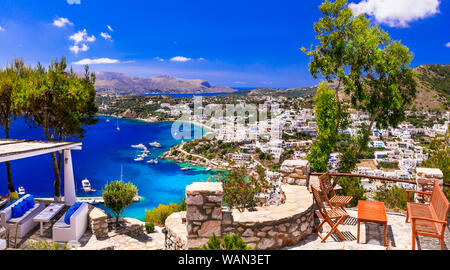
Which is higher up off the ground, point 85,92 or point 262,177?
point 85,92

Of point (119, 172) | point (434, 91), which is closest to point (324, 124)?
point (434, 91)

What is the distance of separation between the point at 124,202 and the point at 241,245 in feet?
25.2

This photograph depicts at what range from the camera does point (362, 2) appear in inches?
414

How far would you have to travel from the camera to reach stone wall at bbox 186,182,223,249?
380 cm

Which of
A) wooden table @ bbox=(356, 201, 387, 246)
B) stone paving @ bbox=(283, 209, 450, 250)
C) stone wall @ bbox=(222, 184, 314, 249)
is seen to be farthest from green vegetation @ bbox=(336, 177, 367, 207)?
stone wall @ bbox=(222, 184, 314, 249)

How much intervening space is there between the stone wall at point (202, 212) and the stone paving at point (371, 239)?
1317mm

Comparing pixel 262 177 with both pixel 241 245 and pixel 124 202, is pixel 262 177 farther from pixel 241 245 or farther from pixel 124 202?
pixel 124 202

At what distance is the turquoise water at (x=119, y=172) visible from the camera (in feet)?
139

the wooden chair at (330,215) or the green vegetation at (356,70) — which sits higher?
the green vegetation at (356,70)

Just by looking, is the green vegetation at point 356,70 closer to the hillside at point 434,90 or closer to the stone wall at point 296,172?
the stone wall at point 296,172

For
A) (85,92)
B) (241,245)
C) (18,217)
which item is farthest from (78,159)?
(241,245)

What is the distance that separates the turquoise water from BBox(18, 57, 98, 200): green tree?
74.7 ft

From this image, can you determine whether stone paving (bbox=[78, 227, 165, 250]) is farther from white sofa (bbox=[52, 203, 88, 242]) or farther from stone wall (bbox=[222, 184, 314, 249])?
A: stone wall (bbox=[222, 184, 314, 249])

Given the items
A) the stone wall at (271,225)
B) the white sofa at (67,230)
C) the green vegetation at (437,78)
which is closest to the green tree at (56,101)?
the white sofa at (67,230)
